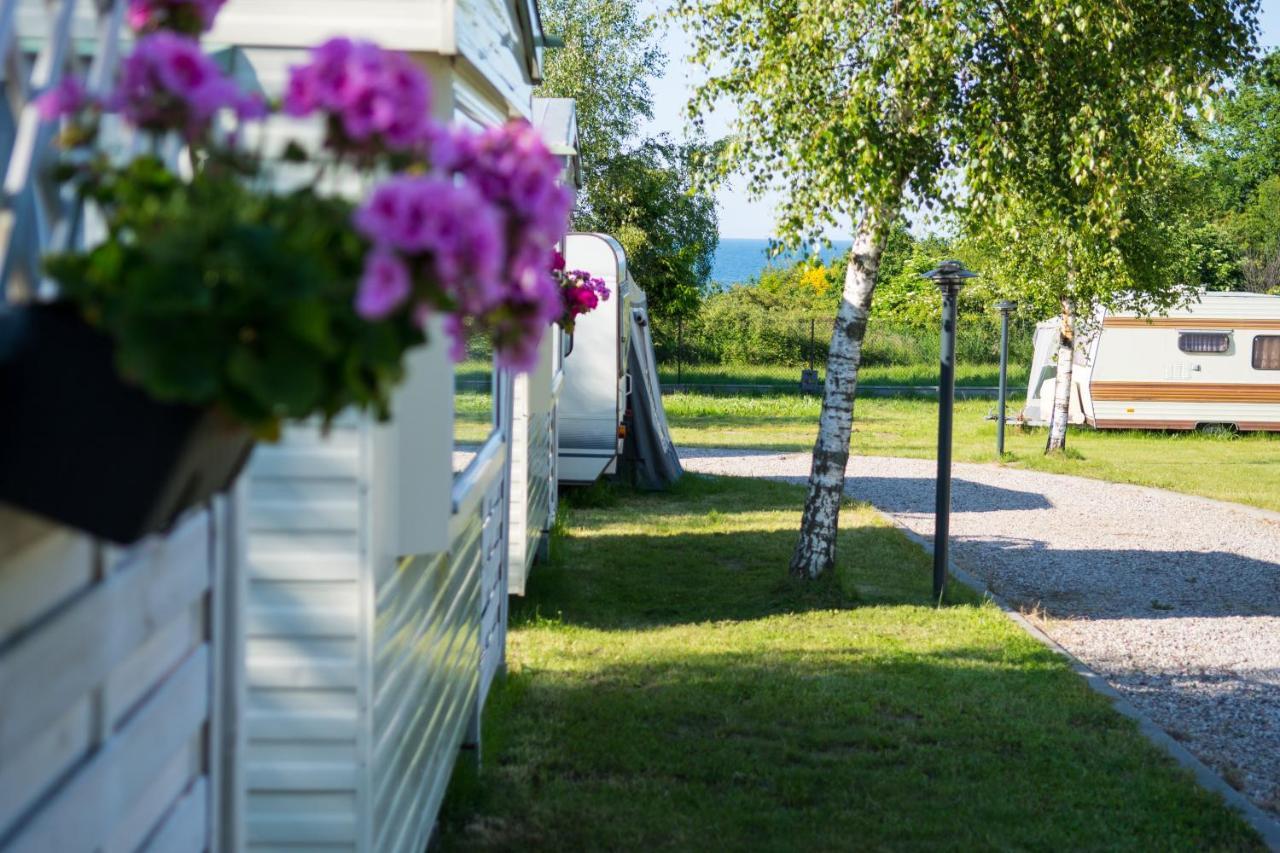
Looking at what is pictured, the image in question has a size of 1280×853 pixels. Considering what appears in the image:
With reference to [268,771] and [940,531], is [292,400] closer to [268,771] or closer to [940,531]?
[268,771]

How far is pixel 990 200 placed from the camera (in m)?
7.93

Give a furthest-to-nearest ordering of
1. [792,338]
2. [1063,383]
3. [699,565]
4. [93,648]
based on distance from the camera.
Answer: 1. [792,338]
2. [1063,383]
3. [699,565]
4. [93,648]

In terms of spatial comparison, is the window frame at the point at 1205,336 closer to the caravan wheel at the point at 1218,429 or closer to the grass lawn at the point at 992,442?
the caravan wheel at the point at 1218,429

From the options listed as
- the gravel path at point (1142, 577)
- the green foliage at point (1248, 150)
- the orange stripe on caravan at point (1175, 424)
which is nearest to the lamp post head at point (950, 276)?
the gravel path at point (1142, 577)

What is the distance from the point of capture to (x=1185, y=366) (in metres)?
22.2

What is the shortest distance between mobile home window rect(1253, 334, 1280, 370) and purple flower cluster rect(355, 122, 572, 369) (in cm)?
2311

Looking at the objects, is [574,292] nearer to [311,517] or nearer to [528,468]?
[528,468]

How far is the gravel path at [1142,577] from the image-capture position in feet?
22.1

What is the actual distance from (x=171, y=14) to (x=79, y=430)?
0.57 m

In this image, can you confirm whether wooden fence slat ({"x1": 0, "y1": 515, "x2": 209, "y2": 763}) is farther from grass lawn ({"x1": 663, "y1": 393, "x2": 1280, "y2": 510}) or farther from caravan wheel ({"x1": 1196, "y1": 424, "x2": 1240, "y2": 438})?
caravan wheel ({"x1": 1196, "y1": 424, "x2": 1240, "y2": 438})

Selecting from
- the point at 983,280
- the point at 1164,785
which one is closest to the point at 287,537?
the point at 1164,785

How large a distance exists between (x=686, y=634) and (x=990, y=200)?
315 cm

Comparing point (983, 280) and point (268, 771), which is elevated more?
point (983, 280)

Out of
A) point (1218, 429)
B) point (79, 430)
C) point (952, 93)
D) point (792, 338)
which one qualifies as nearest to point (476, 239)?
point (79, 430)
